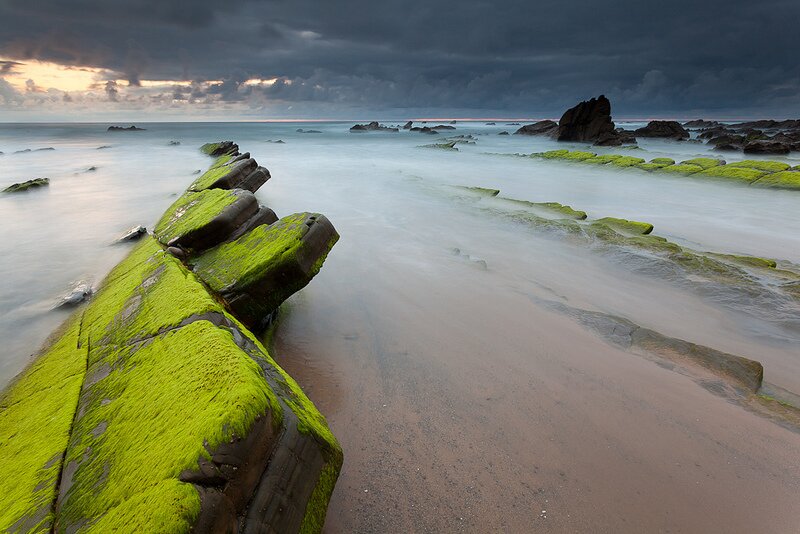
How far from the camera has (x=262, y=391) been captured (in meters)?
2.63

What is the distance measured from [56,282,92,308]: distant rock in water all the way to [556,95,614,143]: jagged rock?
6730 centimetres

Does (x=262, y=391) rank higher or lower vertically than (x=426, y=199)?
higher

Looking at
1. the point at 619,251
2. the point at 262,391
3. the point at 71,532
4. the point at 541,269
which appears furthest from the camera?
the point at 619,251

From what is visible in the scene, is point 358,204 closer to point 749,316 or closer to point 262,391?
point 749,316

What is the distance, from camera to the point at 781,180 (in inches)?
818

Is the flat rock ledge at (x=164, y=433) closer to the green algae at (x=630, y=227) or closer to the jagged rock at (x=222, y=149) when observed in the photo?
the green algae at (x=630, y=227)

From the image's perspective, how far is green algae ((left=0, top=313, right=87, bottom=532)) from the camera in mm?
2609

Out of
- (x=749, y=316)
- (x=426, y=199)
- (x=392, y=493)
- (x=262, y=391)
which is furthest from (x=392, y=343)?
(x=426, y=199)

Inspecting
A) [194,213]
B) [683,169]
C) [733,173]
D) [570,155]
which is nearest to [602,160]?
[570,155]

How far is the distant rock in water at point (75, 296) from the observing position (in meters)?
7.05

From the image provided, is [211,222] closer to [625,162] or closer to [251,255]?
[251,255]

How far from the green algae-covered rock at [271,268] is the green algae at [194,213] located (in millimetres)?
1280

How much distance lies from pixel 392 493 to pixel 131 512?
1.96 metres

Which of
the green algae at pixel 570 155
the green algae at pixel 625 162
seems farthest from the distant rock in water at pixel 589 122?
the green algae at pixel 625 162
